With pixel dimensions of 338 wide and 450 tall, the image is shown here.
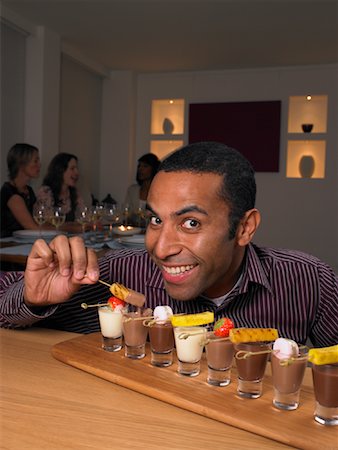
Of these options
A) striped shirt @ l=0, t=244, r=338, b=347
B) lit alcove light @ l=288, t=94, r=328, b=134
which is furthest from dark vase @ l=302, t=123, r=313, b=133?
striped shirt @ l=0, t=244, r=338, b=347

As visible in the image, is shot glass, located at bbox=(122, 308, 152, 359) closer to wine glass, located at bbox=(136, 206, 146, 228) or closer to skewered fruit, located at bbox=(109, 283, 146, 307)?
skewered fruit, located at bbox=(109, 283, 146, 307)

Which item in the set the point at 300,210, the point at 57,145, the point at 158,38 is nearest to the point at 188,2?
the point at 158,38

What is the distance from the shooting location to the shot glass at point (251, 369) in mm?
1080

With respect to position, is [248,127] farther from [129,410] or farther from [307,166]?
[129,410]

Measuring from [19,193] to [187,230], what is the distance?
12.0 feet

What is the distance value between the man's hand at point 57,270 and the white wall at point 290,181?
6.83 m

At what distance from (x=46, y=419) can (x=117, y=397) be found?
160 millimetres

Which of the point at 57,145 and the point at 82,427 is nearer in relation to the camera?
the point at 82,427

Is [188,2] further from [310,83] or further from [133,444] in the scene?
[133,444]

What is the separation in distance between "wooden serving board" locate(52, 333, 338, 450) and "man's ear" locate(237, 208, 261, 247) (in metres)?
0.37

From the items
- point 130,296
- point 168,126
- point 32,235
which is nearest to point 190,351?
point 130,296

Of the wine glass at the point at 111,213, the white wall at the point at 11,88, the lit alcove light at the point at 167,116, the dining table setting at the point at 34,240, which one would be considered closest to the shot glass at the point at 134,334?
the dining table setting at the point at 34,240

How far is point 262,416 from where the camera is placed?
38.6 inches

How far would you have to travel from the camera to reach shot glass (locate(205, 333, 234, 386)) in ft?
3.71
